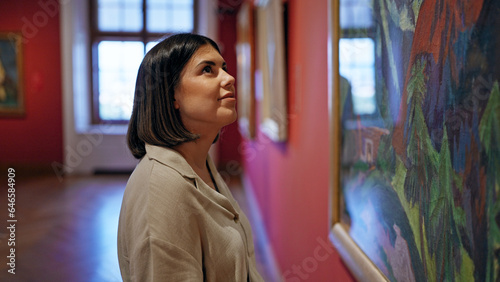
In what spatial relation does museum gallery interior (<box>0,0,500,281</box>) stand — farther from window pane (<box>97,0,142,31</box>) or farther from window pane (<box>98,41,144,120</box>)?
window pane (<box>97,0,142,31</box>)

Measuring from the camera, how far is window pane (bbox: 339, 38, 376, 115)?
155 cm

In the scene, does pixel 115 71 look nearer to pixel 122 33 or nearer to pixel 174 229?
pixel 122 33

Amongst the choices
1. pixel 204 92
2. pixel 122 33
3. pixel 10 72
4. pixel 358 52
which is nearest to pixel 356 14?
pixel 358 52

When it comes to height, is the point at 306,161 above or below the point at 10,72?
below

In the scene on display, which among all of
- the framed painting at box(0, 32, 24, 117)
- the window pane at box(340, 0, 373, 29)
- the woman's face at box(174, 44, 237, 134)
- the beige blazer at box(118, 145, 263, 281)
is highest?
the framed painting at box(0, 32, 24, 117)

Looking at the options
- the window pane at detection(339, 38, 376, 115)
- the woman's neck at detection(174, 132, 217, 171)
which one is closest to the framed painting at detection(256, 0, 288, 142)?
the window pane at detection(339, 38, 376, 115)

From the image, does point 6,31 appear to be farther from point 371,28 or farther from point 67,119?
point 371,28

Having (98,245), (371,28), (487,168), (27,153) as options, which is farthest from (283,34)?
(27,153)

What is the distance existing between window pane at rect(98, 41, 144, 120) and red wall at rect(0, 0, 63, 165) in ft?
2.95

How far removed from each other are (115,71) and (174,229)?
406 inches

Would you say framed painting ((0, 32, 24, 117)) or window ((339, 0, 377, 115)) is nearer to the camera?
window ((339, 0, 377, 115))

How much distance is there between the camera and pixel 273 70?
4062mm

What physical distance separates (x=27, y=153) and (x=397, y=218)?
10845mm

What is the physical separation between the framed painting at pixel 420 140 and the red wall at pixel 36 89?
1000 centimetres
